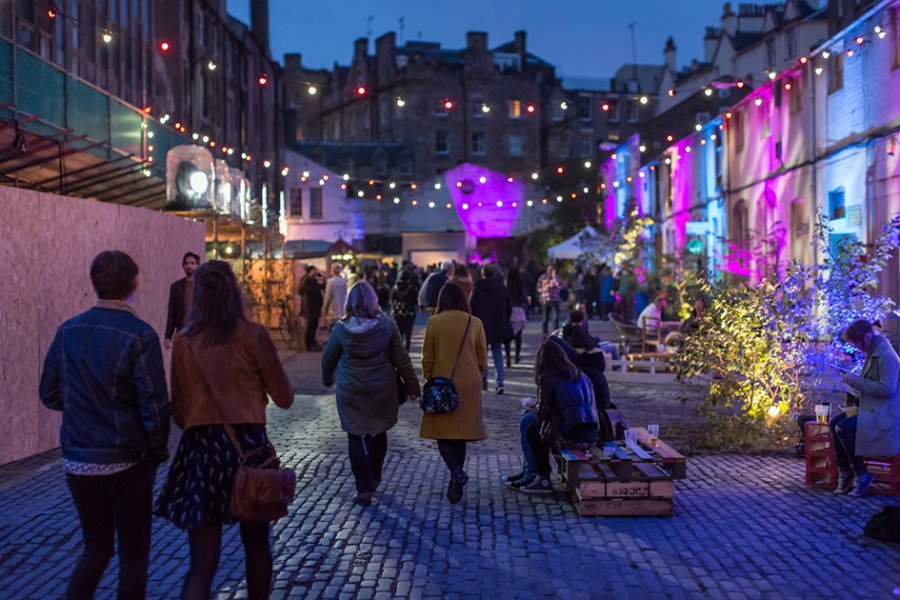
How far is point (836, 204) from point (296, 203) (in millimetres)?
39458

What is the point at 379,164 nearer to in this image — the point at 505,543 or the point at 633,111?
the point at 633,111

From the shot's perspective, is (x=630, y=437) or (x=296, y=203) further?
(x=296, y=203)

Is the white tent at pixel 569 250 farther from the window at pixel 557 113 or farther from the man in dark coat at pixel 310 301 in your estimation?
the window at pixel 557 113

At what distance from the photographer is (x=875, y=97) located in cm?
→ 1759

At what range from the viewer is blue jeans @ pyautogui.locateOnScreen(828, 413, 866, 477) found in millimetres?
7773

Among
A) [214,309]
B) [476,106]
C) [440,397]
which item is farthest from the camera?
[476,106]

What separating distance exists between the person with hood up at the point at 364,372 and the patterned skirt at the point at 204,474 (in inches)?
121

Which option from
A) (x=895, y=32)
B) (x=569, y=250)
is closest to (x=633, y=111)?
(x=569, y=250)

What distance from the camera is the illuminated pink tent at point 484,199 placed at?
54.9 metres

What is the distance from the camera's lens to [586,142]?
68250 mm

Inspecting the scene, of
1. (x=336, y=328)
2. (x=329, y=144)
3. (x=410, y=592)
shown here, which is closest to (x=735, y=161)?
(x=336, y=328)

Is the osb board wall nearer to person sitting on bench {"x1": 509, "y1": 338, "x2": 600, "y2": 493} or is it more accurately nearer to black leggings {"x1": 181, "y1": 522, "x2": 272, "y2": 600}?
person sitting on bench {"x1": 509, "y1": 338, "x2": 600, "y2": 493}

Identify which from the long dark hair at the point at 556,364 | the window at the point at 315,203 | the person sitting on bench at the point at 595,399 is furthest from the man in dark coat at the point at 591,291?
the window at the point at 315,203

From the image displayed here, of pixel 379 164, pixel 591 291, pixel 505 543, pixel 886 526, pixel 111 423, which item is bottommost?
pixel 505 543
